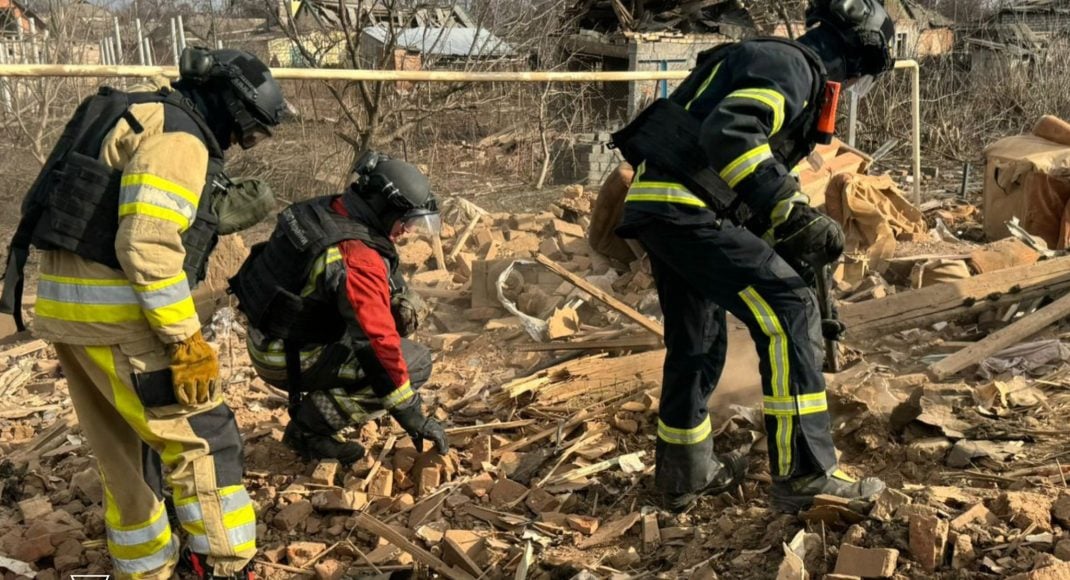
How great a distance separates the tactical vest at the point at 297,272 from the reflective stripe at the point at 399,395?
56 centimetres

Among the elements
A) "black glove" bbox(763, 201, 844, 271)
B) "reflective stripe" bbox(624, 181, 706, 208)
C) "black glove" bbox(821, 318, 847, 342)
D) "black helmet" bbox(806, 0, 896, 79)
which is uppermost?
"black helmet" bbox(806, 0, 896, 79)

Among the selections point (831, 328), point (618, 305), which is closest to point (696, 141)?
point (831, 328)

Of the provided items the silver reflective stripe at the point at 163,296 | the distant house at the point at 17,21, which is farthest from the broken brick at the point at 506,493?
the distant house at the point at 17,21

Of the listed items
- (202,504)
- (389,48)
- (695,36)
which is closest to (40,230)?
(202,504)

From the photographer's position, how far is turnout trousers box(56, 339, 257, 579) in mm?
3186

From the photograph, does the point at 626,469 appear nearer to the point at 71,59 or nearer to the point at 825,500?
the point at 825,500

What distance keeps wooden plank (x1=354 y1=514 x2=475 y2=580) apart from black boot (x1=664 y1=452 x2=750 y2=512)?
0.92 meters

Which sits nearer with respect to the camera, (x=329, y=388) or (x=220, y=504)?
(x=220, y=504)

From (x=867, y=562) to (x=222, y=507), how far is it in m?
2.21

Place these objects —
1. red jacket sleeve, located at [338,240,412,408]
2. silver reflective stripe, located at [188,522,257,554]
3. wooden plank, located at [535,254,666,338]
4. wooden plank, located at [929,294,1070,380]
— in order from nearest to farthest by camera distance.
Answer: silver reflective stripe, located at [188,522,257,554] < red jacket sleeve, located at [338,240,412,408] < wooden plank, located at [929,294,1070,380] < wooden plank, located at [535,254,666,338]

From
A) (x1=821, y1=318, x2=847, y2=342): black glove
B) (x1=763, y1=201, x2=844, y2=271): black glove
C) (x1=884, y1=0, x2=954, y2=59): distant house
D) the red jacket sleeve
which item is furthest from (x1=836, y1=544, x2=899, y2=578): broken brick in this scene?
(x1=884, y1=0, x2=954, y2=59): distant house

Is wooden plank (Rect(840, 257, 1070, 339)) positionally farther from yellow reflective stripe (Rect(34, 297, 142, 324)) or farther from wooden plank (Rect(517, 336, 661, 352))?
yellow reflective stripe (Rect(34, 297, 142, 324))

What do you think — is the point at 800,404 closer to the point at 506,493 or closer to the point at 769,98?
the point at 769,98

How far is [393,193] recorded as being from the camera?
4172 mm
